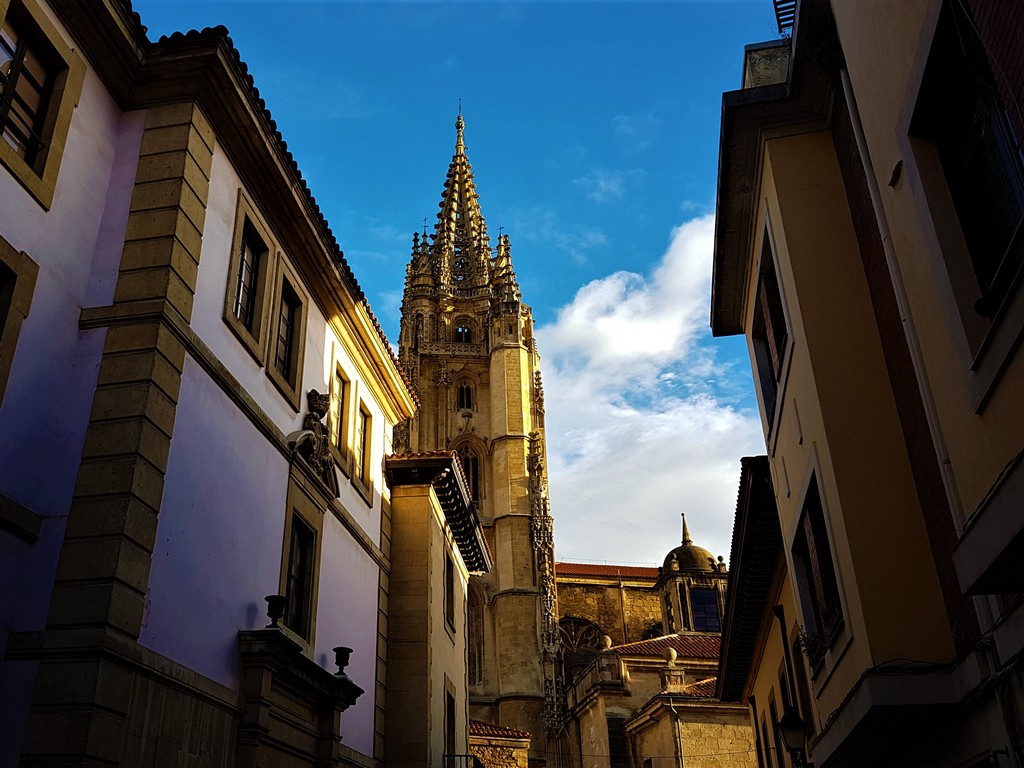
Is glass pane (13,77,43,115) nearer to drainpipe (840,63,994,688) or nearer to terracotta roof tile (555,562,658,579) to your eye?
drainpipe (840,63,994,688)

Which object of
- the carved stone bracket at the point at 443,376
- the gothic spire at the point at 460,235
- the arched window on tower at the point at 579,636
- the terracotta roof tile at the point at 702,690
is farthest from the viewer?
the gothic spire at the point at 460,235

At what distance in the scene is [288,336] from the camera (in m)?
13.7

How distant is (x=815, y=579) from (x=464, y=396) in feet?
176

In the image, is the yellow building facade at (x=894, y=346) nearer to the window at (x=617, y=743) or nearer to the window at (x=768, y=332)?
the window at (x=768, y=332)

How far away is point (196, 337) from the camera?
34.1 ft

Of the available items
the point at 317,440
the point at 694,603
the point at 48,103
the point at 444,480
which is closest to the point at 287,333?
the point at 317,440

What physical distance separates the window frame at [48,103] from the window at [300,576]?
18.2ft

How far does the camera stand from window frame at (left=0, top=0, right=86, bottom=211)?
875 centimetres

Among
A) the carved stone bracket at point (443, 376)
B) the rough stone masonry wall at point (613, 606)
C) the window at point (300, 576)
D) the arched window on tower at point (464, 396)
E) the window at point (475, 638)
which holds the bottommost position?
the window at point (300, 576)

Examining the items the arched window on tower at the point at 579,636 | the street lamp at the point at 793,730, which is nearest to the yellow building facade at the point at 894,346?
the street lamp at the point at 793,730

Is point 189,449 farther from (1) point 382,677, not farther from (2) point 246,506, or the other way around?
(1) point 382,677

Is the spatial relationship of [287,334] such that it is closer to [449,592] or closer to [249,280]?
[249,280]

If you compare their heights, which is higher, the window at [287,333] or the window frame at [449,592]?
the window at [287,333]

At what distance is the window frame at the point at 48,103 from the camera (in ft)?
28.7
